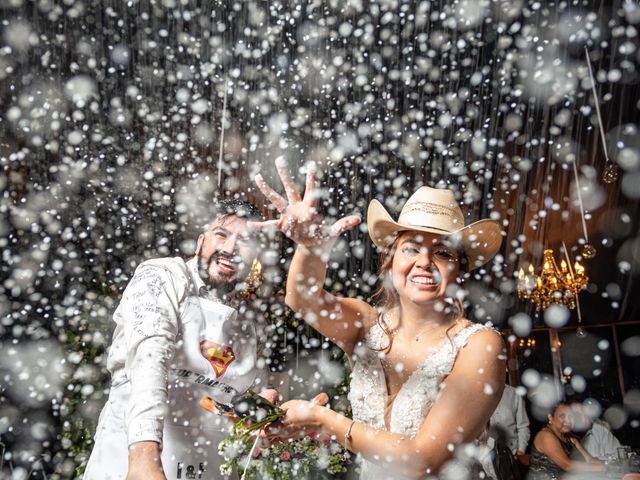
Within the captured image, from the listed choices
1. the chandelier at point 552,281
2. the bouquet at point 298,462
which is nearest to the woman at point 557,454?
the bouquet at point 298,462

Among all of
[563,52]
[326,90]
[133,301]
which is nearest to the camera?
[133,301]

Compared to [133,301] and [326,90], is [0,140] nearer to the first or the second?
[326,90]

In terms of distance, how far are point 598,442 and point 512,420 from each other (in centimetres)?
94

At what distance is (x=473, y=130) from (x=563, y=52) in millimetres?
1692

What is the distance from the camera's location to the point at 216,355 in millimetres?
2404

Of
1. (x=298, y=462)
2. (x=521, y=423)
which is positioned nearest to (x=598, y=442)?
(x=521, y=423)

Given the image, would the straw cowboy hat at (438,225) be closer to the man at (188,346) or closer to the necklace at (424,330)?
the necklace at (424,330)

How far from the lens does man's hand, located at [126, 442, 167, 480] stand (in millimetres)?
1744

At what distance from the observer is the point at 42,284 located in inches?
238

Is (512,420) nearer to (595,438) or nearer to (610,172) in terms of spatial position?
(595,438)

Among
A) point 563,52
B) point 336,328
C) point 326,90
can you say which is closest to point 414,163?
point 326,90

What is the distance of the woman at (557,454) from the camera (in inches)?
189

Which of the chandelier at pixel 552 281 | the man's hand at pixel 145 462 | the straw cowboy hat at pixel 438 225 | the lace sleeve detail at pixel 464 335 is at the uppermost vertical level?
the straw cowboy hat at pixel 438 225

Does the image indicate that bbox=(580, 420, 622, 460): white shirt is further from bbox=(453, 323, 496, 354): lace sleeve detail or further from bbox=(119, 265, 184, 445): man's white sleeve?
bbox=(119, 265, 184, 445): man's white sleeve
